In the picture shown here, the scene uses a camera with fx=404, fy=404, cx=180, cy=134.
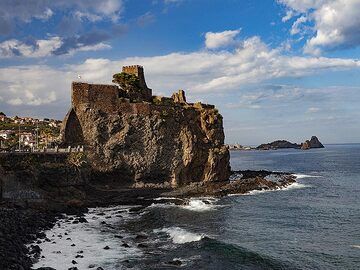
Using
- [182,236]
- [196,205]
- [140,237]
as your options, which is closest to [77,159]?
[196,205]

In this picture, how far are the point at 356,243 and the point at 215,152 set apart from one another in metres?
34.3

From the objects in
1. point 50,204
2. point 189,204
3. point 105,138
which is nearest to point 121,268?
point 50,204

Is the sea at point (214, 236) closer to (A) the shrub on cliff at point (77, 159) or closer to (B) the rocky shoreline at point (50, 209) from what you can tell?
(B) the rocky shoreline at point (50, 209)

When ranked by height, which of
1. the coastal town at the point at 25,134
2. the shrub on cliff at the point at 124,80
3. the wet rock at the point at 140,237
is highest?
the shrub on cliff at the point at 124,80

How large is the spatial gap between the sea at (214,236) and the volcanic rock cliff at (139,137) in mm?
8589

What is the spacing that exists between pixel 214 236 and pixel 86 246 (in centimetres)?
1070

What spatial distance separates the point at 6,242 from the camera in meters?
27.1

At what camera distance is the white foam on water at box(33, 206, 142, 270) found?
26562 millimetres

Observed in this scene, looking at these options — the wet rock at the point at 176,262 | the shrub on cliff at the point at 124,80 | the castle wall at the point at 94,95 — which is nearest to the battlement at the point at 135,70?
the shrub on cliff at the point at 124,80

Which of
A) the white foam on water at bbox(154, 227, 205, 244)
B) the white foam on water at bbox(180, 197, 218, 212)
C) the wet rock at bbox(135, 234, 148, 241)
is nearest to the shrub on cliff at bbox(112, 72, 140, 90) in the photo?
the white foam on water at bbox(180, 197, 218, 212)

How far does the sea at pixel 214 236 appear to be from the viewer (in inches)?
1077

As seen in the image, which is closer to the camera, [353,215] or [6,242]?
[6,242]

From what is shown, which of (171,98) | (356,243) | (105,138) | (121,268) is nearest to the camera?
(121,268)

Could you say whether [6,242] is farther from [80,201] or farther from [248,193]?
[248,193]
